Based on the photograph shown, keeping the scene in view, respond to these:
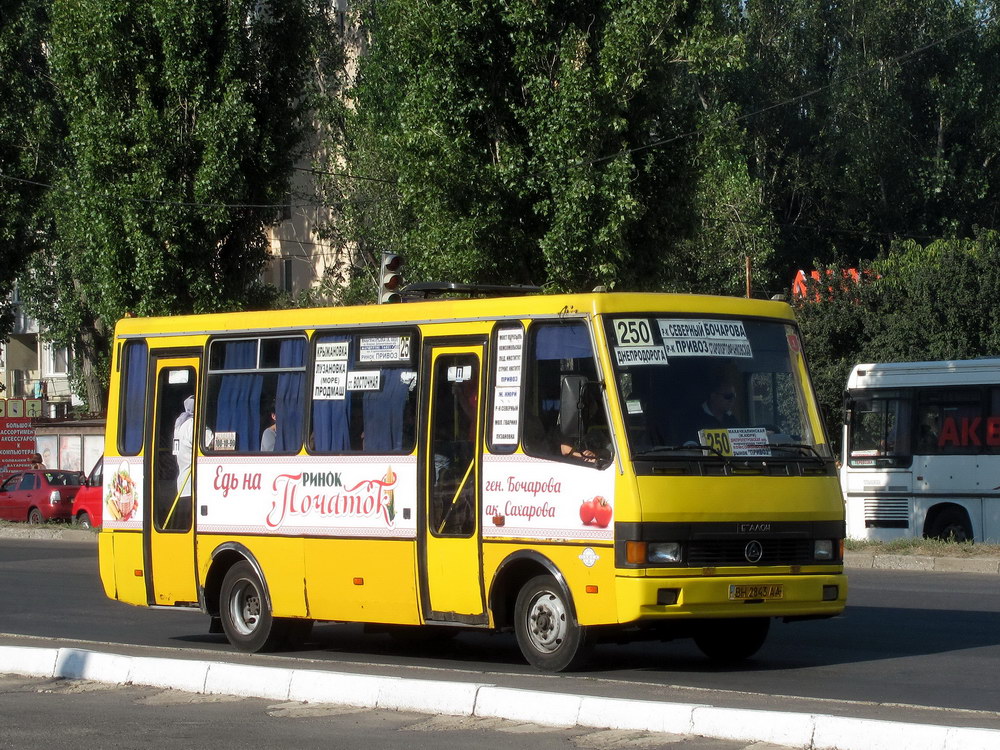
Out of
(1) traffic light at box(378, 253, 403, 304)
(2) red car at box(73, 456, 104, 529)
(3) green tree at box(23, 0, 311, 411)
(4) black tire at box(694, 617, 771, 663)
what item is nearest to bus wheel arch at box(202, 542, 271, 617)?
(4) black tire at box(694, 617, 771, 663)

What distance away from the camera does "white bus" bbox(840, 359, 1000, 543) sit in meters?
23.0

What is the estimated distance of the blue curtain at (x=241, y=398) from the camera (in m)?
12.3

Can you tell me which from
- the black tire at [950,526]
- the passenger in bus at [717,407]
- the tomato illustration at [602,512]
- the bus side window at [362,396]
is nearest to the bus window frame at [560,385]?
the tomato illustration at [602,512]

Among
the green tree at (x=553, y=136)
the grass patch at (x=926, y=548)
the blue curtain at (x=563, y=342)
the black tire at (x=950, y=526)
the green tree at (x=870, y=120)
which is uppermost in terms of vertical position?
the green tree at (x=870, y=120)

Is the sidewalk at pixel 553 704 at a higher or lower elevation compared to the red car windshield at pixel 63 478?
lower

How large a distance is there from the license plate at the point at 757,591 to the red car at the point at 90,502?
20321 mm

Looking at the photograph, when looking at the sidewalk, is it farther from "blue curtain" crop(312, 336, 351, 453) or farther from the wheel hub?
"blue curtain" crop(312, 336, 351, 453)

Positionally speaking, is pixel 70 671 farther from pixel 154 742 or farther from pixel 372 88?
pixel 372 88

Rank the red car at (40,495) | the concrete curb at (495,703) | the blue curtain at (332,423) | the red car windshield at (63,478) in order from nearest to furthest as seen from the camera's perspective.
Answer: the concrete curb at (495,703) → the blue curtain at (332,423) → the red car at (40,495) → the red car windshield at (63,478)

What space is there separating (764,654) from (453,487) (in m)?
2.80

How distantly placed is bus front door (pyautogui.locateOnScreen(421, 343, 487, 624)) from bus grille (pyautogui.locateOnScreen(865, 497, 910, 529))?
1429cm

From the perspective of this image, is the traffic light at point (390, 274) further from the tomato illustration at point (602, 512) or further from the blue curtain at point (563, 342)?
the tomato illustration at point (602, 512)

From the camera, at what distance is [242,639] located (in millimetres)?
12352

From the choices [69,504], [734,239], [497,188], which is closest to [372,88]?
[734,239]
